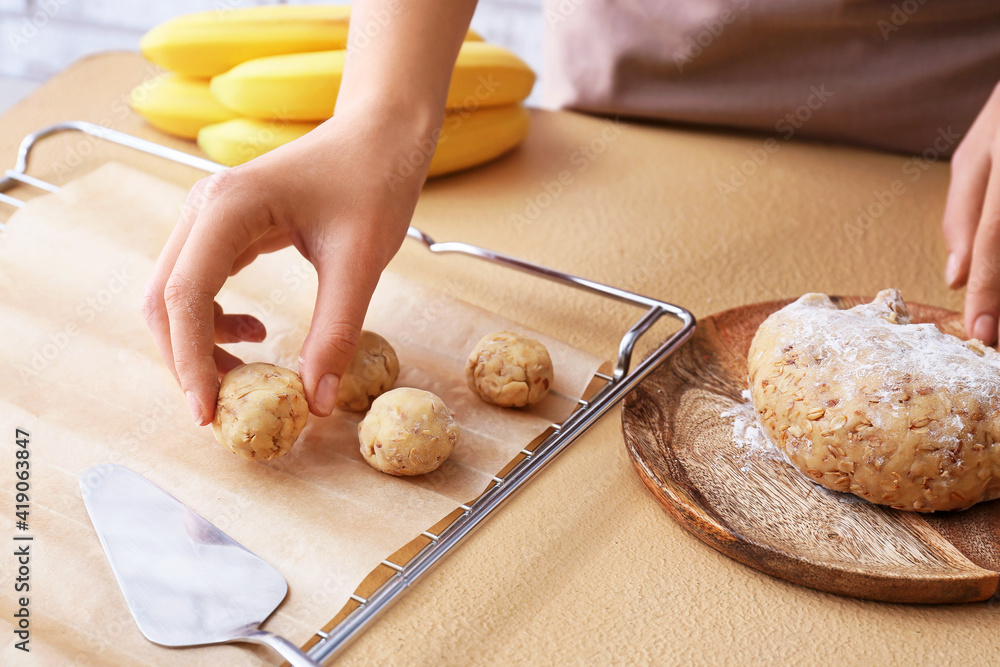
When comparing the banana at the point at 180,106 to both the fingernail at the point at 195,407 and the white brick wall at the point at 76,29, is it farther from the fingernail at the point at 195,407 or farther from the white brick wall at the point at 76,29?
the white brick wall at the point at 76,29

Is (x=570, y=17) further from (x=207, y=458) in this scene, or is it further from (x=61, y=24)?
(x=61, y=24)

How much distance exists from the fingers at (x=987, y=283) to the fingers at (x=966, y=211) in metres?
0.14

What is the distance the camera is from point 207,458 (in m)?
0.76

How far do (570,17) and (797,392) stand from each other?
890 mm

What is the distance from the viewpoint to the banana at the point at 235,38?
1281 millimetres

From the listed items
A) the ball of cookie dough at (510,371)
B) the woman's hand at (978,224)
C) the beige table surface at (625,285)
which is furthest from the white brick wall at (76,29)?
the ball of cookie dough at (510,371)

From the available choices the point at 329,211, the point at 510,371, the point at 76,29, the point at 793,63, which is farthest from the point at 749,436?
the point at 76,29

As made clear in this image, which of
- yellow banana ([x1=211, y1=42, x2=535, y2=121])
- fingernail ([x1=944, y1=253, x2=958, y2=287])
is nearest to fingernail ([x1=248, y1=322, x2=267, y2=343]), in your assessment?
yellow banana ([x1=211, y1=42, x2=535, y2=121])

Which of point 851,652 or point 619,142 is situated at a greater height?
point 619,142

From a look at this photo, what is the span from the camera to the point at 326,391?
752 millimetres

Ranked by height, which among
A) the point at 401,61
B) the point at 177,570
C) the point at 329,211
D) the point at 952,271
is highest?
the point at 401,61

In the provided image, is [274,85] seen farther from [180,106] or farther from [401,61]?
[401,61]

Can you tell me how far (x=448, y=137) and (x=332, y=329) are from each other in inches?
24.6

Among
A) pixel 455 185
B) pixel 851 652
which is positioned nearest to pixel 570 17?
pixel 455 185
